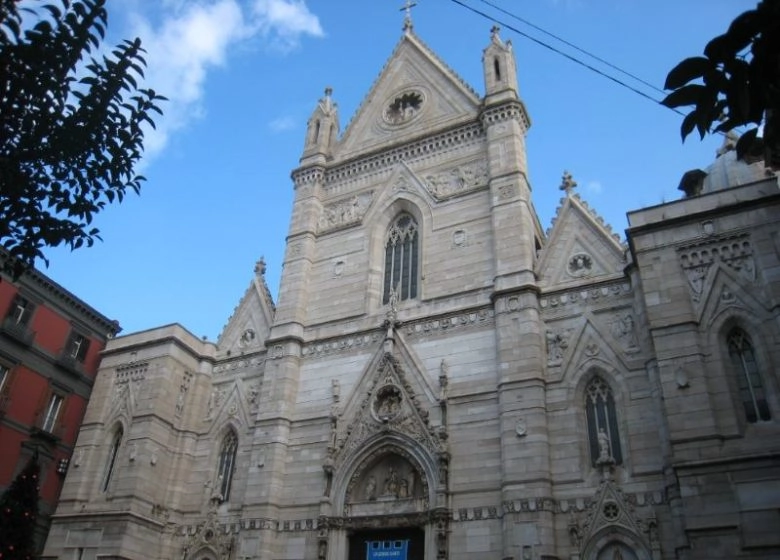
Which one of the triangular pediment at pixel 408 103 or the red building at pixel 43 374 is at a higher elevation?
the triangular pediment at pixel 408 103

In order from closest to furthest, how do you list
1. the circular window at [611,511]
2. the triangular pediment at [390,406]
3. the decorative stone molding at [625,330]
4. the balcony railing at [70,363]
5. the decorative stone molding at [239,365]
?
1. the circular window at [611,511]
2. the decorative stone molding at [625,330]
3. the triangular pediment at [390,406]
4. the decorative stone molding at [239,365]
5. the balcony railing at [70,363]

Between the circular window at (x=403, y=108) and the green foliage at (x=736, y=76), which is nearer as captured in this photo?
the green foliage at (x=736, y=76)

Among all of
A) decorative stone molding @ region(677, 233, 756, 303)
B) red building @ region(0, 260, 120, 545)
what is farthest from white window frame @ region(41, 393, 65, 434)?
decorative stone molding @ region(677, 233, 756, 303)

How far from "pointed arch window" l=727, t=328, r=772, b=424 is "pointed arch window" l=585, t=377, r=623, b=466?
10.1ft

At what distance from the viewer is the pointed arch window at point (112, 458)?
21.7m

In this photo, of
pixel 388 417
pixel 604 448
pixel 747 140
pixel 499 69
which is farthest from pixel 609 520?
pixel 499 69

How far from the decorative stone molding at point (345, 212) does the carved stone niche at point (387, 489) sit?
9.21 m

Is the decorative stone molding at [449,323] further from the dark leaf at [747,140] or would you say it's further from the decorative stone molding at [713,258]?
the dark leaf at [747,140]

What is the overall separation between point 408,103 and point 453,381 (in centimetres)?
1293

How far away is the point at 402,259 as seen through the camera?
22.9 m

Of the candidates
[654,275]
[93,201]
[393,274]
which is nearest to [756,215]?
[654,275]

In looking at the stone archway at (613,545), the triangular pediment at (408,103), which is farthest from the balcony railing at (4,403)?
the stone archway at (613,545)

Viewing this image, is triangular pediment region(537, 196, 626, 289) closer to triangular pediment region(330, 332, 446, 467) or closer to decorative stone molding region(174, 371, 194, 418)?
triangular pediment region(330, 332, 446, 467)

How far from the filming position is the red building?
22266 mm
